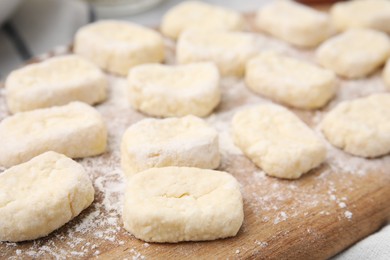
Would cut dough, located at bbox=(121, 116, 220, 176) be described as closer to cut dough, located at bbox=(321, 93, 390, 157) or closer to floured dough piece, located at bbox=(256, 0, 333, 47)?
cut dough, located at bbox=(321, 93, 390, 157)

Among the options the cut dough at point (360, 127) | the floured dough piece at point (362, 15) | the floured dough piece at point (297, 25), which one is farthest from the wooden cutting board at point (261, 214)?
the floured dough piece at point (362, 15)

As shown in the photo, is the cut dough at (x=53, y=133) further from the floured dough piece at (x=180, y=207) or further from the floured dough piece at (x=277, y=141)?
the floured dough piece at (x=277, y=141)

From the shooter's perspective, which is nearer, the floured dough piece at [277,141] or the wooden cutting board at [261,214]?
the wooden cutting board at [261,214]

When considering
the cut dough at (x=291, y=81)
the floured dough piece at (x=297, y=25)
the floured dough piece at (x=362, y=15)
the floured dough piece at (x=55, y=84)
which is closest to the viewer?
the floured dough piece at (x=55, y=84)

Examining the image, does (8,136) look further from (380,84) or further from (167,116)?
Result: (380,84)

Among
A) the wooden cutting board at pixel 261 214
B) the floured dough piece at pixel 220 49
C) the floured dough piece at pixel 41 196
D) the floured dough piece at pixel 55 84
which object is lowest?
the wooden cutting board at pixel 261 214

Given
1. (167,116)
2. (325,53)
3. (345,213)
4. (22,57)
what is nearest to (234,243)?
(345,213)
